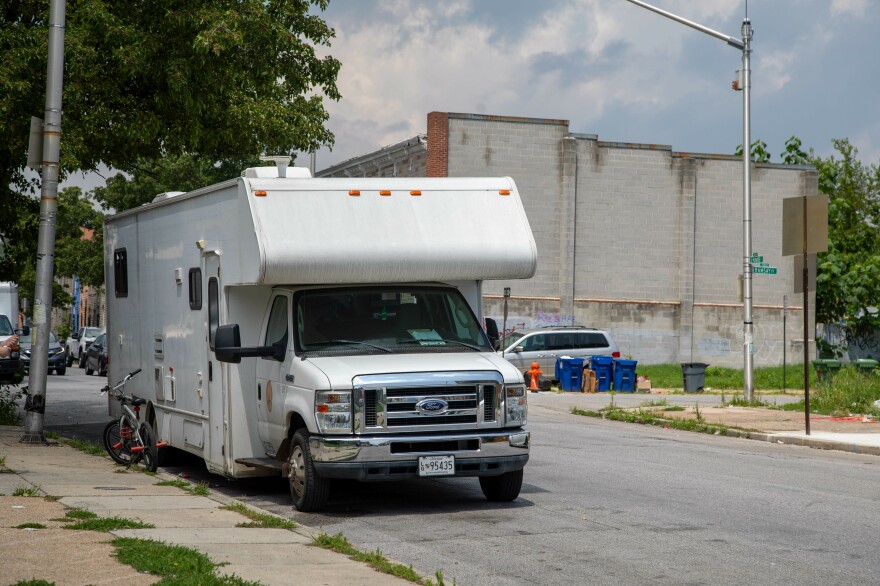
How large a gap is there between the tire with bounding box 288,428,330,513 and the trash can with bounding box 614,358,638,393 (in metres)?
23.6

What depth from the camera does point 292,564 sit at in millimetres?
7898

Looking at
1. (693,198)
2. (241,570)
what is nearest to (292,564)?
(241,570)

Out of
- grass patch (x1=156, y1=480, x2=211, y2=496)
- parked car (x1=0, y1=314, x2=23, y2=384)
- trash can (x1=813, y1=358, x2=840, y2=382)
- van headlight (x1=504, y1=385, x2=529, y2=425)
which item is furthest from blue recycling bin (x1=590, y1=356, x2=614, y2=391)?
van headlight (x1=504, y1=385, x2=529, y2=425)

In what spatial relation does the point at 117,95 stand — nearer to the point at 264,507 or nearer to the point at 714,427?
the point at 264,507

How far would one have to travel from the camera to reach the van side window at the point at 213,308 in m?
12.0

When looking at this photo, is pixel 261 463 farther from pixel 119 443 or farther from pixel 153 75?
pixel 153 75

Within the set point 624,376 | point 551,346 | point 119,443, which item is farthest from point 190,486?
point 551,346

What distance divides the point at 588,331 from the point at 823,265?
53.6ft

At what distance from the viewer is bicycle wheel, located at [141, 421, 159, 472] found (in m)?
13.4

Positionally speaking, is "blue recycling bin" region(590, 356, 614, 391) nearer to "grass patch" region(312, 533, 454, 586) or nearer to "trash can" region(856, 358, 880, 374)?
"trash can" region(856, 358, 880, 374)

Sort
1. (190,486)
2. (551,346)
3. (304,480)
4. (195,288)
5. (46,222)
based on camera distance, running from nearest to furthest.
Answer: (304,480) < (190,486) < (195,288) < (46,222) < (551,346)

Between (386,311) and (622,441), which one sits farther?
(622,441)

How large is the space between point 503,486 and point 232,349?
2753 mm

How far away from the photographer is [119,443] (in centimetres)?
1404
